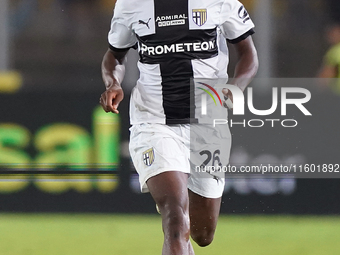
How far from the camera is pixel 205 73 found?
395 centimetres

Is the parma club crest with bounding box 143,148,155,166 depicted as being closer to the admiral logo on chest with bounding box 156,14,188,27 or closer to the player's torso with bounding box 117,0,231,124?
the player's torso with bounding box 117,0,231,124

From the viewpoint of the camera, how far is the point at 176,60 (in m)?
3.92

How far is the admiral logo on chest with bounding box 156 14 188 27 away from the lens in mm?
3873

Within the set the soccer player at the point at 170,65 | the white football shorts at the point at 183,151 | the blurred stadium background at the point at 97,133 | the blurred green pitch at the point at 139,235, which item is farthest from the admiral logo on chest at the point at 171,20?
the blurred stadium background at the point at 97,133

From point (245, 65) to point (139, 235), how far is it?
2.35 metres

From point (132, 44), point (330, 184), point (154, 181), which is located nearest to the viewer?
point (154, 181)

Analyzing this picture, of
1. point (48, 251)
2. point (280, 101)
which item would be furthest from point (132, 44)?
point (280, 101)

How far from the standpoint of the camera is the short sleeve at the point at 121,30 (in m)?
4.04

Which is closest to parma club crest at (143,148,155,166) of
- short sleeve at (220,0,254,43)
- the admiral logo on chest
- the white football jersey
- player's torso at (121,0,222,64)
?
the white football jersey

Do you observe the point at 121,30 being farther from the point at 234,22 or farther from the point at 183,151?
the point at 183,151

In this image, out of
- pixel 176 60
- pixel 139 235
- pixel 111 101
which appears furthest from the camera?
pixel 139 235

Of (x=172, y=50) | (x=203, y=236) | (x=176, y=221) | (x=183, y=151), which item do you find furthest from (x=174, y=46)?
(x=203, y=236)

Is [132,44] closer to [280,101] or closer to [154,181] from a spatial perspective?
[154,181]

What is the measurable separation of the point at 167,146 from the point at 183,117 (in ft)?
0.95
